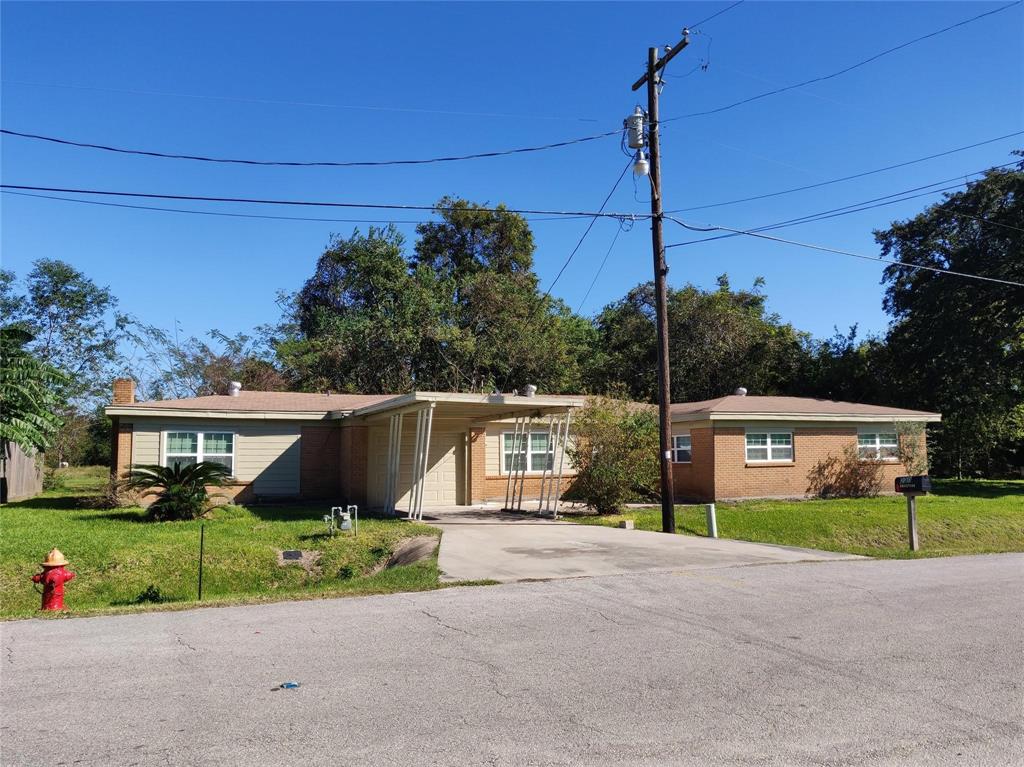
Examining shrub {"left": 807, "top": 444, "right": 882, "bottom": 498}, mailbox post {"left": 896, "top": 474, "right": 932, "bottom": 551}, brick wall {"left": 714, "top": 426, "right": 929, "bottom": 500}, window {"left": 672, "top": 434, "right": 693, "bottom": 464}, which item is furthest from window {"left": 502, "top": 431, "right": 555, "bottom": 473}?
mailbox post {"left": 896, "top": 474, "right": 932, "bottom": 551}

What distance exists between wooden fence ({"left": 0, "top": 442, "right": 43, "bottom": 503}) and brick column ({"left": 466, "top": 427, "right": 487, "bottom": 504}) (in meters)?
12.6

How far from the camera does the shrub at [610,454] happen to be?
774 inches

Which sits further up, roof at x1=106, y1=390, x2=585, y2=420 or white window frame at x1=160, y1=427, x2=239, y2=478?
roof at x1=106, y1=390, x2=585, y2=420

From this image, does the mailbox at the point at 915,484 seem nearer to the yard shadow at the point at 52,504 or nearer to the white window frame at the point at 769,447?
the white window frame at the point at 769,447

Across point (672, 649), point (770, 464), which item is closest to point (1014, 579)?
point (672, 649)

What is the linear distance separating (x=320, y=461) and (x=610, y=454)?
8.48m

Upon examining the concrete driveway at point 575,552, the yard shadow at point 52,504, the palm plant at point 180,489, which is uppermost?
the palm plant at point 180,489

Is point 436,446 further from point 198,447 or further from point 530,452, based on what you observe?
point 198,447

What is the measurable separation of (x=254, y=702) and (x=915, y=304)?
32.8 m

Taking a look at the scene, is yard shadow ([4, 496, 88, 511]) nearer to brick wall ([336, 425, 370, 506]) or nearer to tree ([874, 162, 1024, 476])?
brick wall ([336, 425, 370, 506])

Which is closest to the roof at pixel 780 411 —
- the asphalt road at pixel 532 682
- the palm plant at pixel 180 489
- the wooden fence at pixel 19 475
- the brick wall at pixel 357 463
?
the brick wall at pixel 357 463

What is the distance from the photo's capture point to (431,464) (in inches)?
841

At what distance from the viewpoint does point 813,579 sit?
10.7 meters

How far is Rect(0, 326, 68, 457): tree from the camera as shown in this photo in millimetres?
19500
